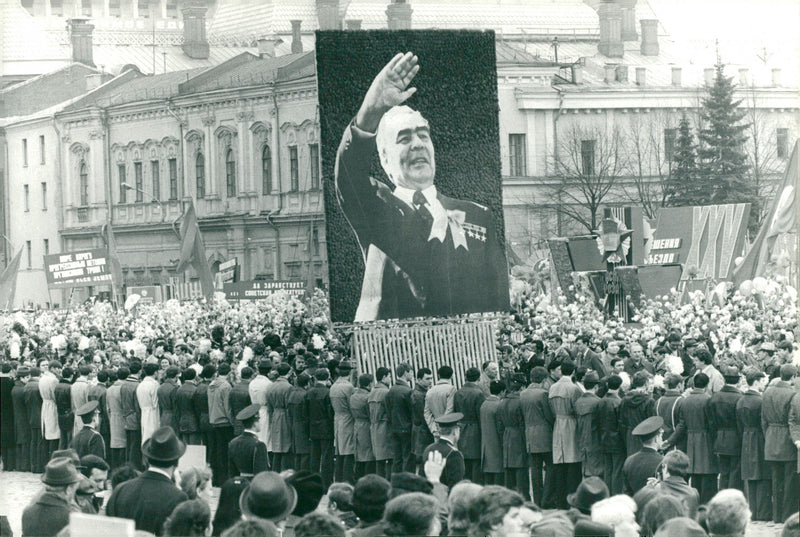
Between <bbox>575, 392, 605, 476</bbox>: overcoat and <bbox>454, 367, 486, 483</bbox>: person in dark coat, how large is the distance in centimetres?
127

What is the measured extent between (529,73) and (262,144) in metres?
9.17

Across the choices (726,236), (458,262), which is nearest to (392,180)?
(458,262)

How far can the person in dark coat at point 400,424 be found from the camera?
18719mm

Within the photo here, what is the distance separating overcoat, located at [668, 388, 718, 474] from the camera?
54.9ft

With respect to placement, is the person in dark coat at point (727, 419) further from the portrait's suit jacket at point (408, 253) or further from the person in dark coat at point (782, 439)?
the portrait's suit jacket at point (408, 253)

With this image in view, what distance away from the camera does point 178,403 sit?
20719 millimetres

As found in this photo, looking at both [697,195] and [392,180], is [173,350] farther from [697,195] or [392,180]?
[697,195]

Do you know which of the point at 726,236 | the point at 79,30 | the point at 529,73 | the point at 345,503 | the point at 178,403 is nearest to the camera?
the point at 345,503

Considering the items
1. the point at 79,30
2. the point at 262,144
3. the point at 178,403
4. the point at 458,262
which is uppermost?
the point at 79,30

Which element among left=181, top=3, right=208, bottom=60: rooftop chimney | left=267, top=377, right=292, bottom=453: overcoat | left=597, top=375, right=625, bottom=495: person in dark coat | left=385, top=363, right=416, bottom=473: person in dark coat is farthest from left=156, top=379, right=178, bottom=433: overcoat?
left=181, top=3, right=208, bottom=60: rooftop chimney

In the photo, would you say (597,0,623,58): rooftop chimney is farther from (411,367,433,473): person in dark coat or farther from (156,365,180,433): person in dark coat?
(411,367,433,473): person in dark coat

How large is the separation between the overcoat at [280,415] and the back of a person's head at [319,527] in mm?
10691

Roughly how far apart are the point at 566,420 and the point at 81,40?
50.3 m

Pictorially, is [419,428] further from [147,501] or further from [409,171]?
[147,501]
